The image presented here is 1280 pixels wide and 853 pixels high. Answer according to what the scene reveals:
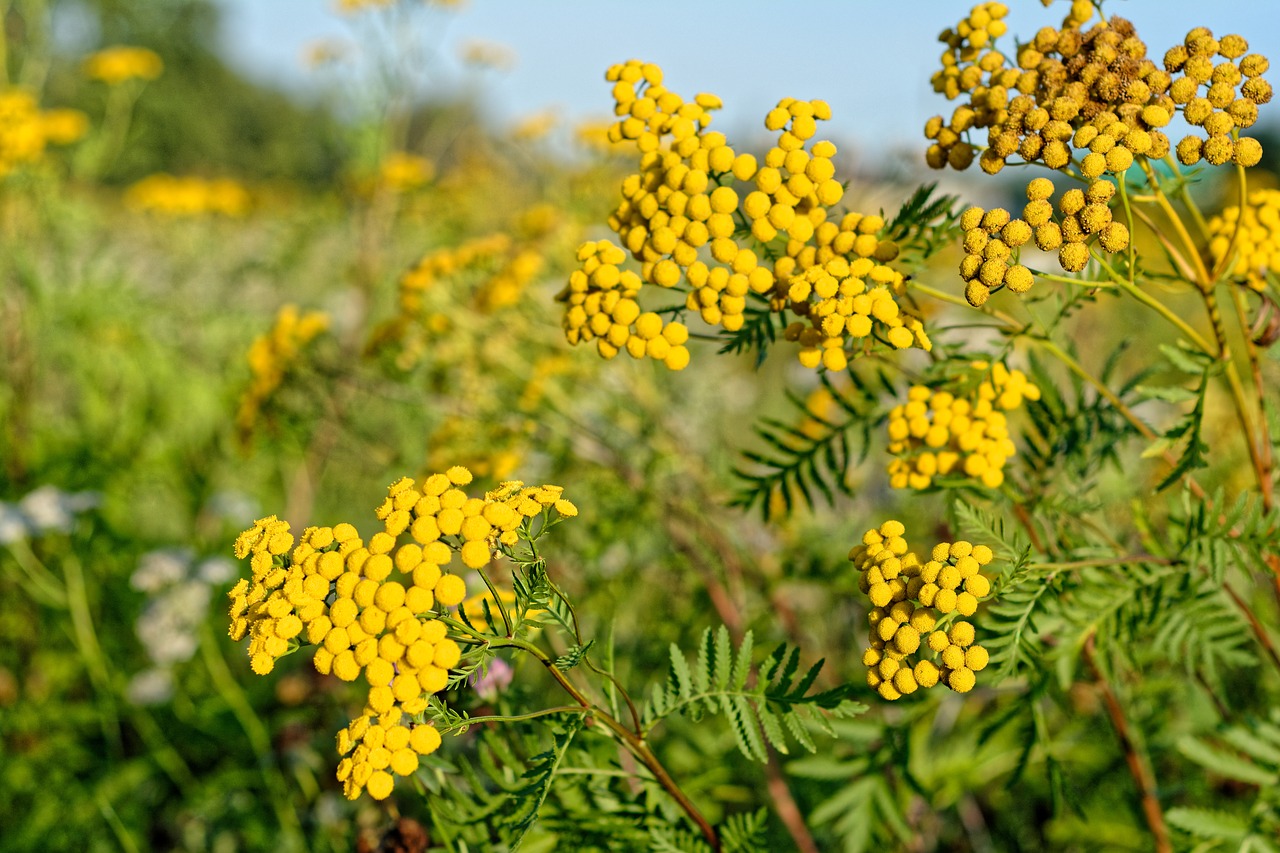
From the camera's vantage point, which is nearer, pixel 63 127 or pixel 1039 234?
pixel 1039 234

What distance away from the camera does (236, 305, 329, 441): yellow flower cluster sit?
9.53 ft

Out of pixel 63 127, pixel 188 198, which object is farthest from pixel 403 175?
pixel 63 127

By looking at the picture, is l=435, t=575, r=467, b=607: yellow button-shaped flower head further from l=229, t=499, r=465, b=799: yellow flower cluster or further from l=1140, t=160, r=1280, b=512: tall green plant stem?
l=1140, t=160, r=1280, b=512: tall green plant stem

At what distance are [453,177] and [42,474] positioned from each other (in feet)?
11.0

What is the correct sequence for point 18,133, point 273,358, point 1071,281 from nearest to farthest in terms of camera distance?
point 1071,281 → point 273,358 → point 18,133

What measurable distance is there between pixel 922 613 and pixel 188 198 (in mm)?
5834

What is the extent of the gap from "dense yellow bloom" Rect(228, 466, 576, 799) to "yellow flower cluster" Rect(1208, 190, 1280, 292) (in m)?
1.27

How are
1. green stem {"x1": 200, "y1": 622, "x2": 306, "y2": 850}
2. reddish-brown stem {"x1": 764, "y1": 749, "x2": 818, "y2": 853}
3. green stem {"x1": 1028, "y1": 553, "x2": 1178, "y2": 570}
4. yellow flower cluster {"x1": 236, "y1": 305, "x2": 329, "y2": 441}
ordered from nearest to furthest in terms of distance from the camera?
green stem {"x1": 1028, "y1": 553, "x2": 1178, "y2": 570} < reddish-brown stem {"x1": 764, "y1": 749, "x2": 818, "y2": 853} < green stem {"x1": 200, "y1": 622, "x2": 306, "y2": 850} < yellow flower cluster {"x1": 236, "y1": 305, "x2": 329, "y2": 441}

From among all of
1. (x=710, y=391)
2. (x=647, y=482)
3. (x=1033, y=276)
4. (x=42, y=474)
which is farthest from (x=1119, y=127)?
(x=42, y=474)

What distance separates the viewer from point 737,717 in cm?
Answer: 129

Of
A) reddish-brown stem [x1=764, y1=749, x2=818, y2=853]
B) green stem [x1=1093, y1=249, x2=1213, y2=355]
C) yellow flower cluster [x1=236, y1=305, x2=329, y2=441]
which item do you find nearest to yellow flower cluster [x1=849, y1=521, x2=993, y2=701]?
green stem [x1=1093, y1=249, x2=1213, y2=355]

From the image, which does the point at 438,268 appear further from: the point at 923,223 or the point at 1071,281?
the point at 1071,281

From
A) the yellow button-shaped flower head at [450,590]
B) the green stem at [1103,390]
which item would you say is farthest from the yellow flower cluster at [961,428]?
the yellow button-shaped flower head at [450,590]

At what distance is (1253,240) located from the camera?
5.33 feet
